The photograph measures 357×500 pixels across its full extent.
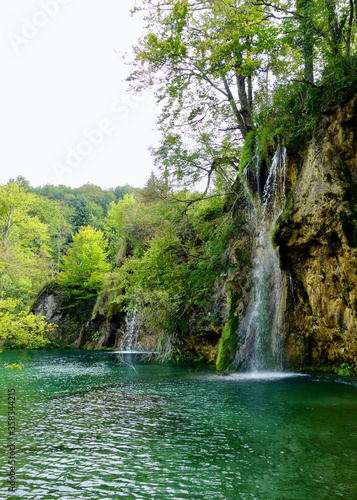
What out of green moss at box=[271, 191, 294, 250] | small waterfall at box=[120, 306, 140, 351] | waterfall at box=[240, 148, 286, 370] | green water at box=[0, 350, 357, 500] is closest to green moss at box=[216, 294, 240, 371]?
waterfall at box=[240, 148, 286, 370]

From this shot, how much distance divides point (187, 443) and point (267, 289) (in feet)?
24.9

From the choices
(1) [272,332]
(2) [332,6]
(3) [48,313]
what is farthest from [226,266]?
(3) [48,313]

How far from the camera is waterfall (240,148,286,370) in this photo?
10.6m

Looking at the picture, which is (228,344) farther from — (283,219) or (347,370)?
(283,219)

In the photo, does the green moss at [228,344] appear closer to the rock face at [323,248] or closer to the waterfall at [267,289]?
the waterfall at [267,289]

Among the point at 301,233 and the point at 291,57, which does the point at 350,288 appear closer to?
the point at 301,233

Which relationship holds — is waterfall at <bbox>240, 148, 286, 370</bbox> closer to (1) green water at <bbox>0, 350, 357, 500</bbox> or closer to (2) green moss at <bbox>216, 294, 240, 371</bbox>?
(2) green moss at <bbox>216, 294, 240, 371</bbox>

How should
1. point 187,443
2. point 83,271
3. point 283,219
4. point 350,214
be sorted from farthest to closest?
point 83,271 → point 283,219 → point 350,214 → point 187,443

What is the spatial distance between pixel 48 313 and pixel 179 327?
684 inches

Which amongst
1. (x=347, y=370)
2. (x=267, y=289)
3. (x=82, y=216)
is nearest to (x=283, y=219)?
(x=267, y=289)

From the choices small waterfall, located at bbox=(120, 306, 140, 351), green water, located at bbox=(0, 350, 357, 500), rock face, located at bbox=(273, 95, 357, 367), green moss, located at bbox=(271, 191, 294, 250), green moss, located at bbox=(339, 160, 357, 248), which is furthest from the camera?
small waterfall, located at bbox=(120, 306, 140, 351)

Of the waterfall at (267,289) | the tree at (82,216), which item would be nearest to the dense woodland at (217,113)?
the waterfall at (267,289)

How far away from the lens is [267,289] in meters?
11.1

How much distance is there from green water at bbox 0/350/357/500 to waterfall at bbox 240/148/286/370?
2.98 m
